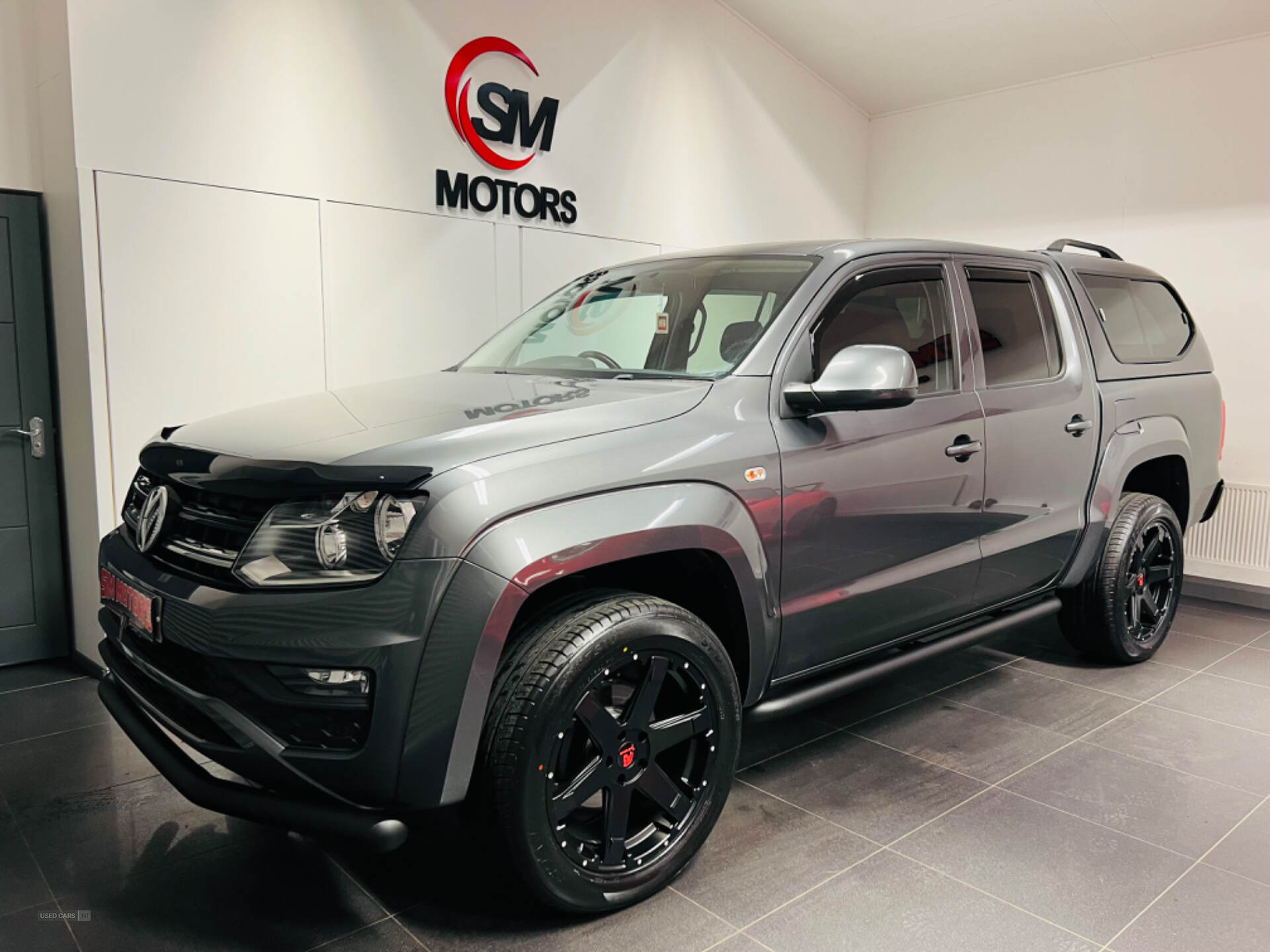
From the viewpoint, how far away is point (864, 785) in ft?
9.27

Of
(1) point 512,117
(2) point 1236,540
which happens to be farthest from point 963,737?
(1) point 512,117

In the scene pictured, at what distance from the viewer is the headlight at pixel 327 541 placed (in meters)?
1.78

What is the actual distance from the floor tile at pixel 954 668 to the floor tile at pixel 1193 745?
0.61m

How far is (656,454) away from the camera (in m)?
2.12

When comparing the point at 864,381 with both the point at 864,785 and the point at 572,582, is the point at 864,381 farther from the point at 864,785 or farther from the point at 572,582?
the point at 864,785

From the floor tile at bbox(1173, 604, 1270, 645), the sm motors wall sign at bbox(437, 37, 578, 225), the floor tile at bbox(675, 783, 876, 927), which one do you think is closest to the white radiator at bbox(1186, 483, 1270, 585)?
the floor tile at bbox(1173, 604, 1270, 645)

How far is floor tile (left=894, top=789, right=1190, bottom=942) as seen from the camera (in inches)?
86.6

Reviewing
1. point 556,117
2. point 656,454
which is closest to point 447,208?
Result: point 556,117

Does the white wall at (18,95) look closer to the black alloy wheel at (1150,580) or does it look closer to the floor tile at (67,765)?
the floor tile at (67,765)

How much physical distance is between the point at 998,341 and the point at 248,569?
7.83ft

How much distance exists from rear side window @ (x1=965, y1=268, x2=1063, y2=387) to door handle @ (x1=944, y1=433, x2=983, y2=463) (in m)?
0.26

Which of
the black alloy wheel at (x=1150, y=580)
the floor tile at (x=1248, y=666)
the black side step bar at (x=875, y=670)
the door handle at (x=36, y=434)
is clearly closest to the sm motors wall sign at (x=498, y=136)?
the door handle at (x=36, y=434)

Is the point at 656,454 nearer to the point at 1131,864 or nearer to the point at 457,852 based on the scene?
the point at 457,852

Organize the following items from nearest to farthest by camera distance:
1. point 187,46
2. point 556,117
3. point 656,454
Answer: point 656,454
point 187,46
point 556,117
